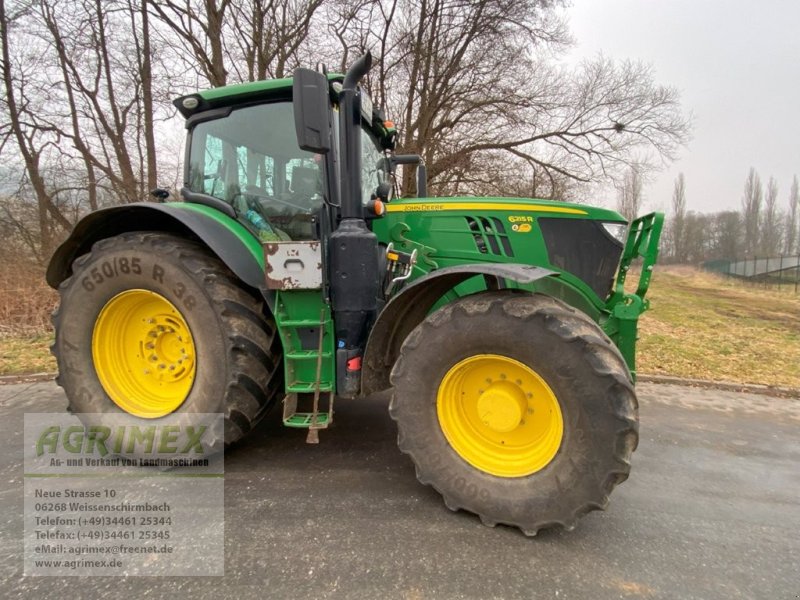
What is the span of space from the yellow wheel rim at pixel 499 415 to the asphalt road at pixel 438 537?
32cm

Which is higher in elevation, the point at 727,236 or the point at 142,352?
the point at 727,236

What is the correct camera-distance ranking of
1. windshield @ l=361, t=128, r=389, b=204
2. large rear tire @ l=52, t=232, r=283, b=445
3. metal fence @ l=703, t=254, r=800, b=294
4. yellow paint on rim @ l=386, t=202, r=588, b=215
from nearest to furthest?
large rear tire @ l=52, t=232, r=283, b=445 < yellow paint on rim @ l=386, t=202, r=588, b=215 < windshield @ l=361, t=128, r=389, b=204 < metal fence @ l=703, t=254, r=800, b=294

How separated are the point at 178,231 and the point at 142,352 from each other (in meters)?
0.84

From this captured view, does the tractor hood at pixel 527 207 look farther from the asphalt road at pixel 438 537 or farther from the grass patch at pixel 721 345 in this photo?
the grass patch at pixel 721 345

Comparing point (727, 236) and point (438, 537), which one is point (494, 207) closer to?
point (438, 537)

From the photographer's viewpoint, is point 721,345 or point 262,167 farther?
point 721,345

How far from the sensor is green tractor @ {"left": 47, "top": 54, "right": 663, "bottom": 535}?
1986mm

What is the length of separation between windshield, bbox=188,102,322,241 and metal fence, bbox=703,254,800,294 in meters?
22.3

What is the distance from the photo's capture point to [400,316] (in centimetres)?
245

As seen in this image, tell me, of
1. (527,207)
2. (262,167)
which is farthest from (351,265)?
(527,207)

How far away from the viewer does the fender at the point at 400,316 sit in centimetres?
224

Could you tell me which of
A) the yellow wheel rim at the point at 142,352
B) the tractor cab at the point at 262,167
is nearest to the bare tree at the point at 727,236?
the tractor cab at the point at 262,167

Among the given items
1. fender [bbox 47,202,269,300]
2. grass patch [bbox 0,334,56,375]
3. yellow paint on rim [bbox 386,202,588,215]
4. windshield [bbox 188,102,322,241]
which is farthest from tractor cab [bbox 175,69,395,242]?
grass patch [bbox 0,334,56,375]

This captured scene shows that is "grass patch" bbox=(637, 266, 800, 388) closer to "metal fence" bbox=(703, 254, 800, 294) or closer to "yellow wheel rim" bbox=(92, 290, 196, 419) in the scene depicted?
"yellow wheel rim" bbox=(92, 290, 196, 419)
